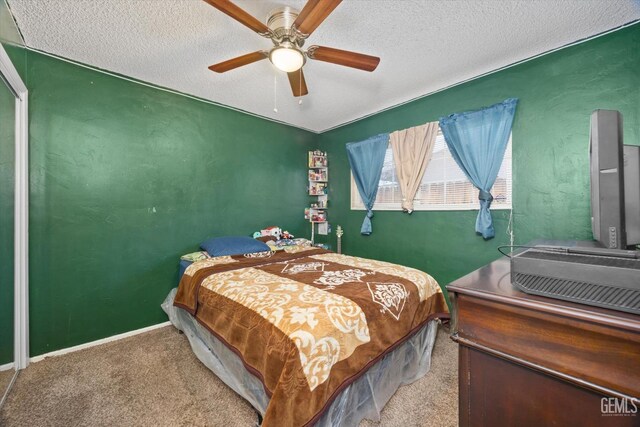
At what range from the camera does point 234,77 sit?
8.18 feet

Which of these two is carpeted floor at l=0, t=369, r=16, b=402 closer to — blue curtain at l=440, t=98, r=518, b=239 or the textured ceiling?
the textured ceiling

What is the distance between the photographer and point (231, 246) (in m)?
2.72

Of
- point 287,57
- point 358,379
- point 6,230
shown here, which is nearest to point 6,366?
point 6,230

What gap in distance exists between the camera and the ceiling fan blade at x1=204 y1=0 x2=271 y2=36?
127 centimetres

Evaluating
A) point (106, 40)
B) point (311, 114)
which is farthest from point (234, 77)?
point (311, 114)

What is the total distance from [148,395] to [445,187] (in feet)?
10.5

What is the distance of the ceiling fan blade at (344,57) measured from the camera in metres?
1.66

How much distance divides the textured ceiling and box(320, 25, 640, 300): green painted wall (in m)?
0.16

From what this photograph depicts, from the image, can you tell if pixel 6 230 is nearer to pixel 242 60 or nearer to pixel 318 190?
pixel 242 60

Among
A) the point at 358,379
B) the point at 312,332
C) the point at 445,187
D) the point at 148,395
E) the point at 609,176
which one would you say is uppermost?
the point at 445,187

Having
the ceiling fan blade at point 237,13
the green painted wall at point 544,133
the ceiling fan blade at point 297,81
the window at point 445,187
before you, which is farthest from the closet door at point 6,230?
the green painted wall at point 544,133

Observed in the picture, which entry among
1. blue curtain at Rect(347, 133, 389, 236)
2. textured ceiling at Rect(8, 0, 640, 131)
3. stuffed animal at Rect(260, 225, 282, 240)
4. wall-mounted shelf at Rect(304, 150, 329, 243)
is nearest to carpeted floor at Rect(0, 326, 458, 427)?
stuffed animal at Rect(260, 225, 282, 240)

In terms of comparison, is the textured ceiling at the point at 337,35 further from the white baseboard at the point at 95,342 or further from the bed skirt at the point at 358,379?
the white baseboard at the point at 95,342

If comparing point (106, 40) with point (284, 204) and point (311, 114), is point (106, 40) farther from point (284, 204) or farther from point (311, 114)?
point (284, 204)
